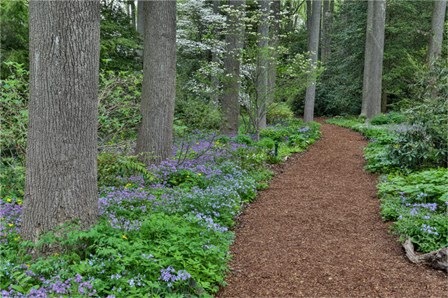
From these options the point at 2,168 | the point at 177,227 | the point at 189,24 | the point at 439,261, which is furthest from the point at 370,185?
the point at 189,24

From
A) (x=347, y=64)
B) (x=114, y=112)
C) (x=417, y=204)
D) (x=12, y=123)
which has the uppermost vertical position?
(x=347, y=64)

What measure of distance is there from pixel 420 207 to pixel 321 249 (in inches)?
67.1

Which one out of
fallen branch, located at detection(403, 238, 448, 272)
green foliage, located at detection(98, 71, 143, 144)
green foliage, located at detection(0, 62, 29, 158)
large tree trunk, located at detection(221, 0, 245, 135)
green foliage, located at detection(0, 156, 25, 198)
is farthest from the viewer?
large tree trunk, located at detection(221, 0, 245, 135)

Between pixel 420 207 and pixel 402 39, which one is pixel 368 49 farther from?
pixel 420 207

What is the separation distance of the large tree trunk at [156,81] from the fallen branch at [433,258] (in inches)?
164

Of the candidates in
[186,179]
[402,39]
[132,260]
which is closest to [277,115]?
[402,39]

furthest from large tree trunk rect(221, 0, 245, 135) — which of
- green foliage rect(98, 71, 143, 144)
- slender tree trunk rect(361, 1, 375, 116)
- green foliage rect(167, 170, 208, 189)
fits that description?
slender tree trunk rect(361, 1, 375, 116)

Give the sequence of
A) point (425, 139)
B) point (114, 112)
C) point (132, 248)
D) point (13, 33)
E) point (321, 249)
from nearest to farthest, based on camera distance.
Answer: point (132, 248) < point (321, 249) < point (114, 112) < point (425, 139) < point (13, 33)

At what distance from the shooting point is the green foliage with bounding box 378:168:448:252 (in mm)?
4547

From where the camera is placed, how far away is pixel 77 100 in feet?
12.5

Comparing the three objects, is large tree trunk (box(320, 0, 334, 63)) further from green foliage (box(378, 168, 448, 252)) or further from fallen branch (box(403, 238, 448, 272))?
fallen branch (box(403, 238, 448, 272))

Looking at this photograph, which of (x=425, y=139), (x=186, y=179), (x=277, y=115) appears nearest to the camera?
(x=186, y=179)

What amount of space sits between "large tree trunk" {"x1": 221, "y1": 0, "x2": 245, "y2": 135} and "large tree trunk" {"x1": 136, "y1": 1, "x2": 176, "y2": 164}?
4.37 m

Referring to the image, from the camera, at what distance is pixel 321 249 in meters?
4.70
